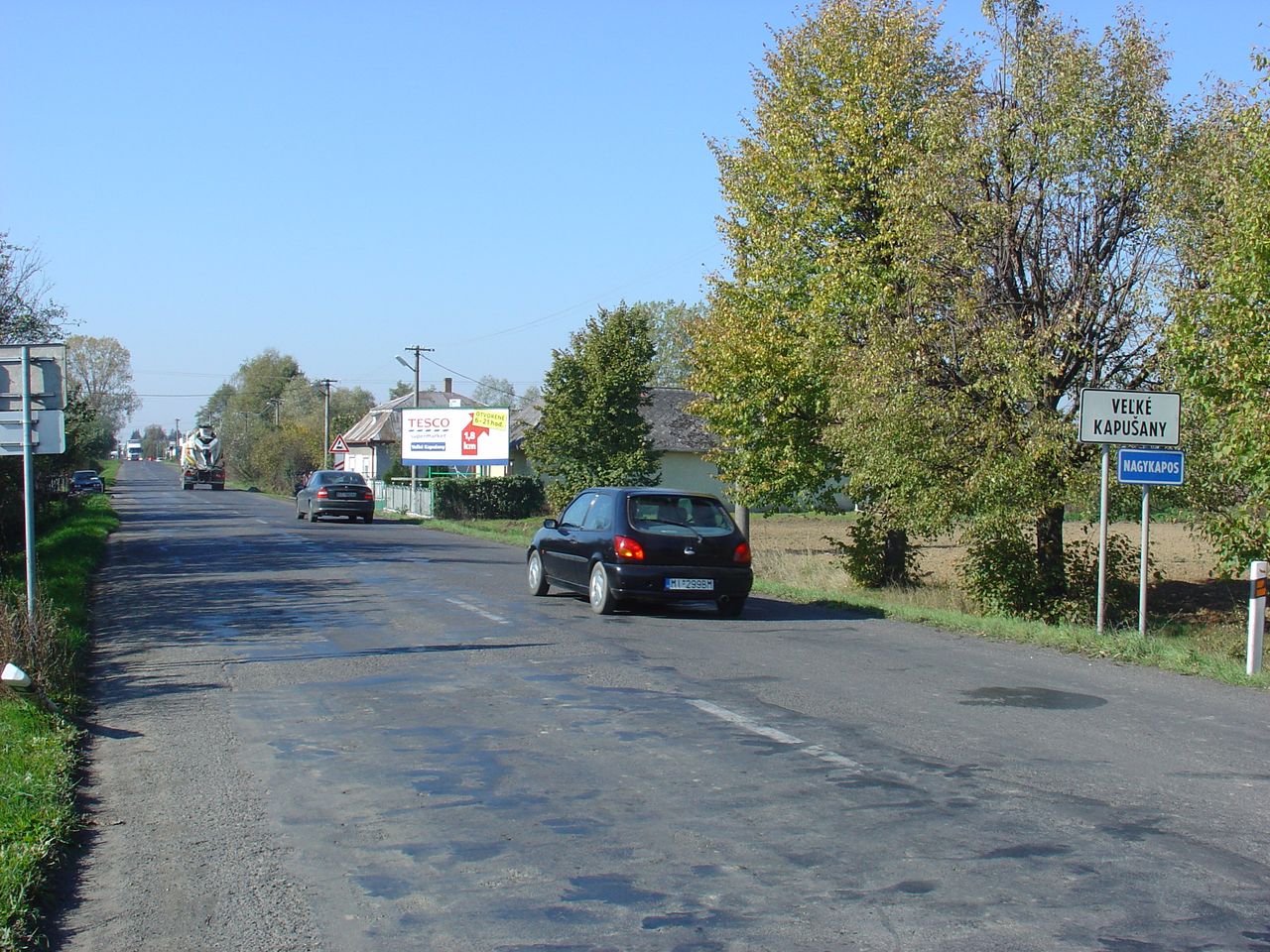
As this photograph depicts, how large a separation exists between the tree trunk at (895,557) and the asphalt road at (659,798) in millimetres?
11274

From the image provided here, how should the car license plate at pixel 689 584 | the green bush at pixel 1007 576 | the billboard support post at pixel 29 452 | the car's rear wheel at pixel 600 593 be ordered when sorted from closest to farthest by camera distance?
the billboard support post at pixel 29 452 < the car license plate at pixel 689 584 < the car's rear wheel at pixel 600 593 < the green bush at pixel 1007 576

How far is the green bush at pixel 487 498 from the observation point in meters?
48.5

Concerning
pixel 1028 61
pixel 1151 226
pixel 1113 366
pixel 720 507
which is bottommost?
pixel 720 507

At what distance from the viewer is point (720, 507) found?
1538cm

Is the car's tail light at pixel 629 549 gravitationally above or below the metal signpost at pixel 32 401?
below

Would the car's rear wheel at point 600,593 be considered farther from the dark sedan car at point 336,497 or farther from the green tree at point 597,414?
the dark sedan car at point 336,497

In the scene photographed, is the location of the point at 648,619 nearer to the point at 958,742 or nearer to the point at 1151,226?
the point at 958,742

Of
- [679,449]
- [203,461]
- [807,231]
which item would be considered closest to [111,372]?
[203,461]

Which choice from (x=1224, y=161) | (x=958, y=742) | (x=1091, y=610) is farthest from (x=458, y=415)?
(x=958, y=742)

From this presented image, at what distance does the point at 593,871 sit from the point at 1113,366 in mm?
15467

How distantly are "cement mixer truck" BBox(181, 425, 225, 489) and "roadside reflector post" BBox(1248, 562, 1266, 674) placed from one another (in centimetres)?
7920

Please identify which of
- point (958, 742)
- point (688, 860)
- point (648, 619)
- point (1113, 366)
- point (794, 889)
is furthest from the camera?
point (1113, 366)

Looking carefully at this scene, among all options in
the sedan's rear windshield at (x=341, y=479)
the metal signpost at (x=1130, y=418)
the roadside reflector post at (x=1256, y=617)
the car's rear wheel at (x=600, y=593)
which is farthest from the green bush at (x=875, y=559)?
the sedan's rear windshield at (x=341, y=479)

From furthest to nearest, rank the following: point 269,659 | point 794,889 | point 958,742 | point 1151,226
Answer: point 1151,226, point 269,659, point 958,742, point 794,889
